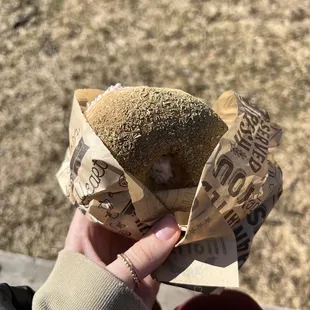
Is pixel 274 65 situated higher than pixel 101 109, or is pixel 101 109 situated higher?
pixel 101 109

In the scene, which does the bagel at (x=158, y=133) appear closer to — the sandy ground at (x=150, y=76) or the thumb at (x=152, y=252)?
the thumb at (x=152, y=252)

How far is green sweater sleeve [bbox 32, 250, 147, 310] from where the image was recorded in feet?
2.74

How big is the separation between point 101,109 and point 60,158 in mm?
899

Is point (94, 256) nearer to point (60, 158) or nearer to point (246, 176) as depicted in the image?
point (246, 176)

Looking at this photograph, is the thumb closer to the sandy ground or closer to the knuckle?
the knuckle

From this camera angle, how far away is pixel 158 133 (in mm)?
814

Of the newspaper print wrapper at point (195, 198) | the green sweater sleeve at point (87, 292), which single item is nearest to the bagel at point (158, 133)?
the newspaper print wrapper at point (195, 198)

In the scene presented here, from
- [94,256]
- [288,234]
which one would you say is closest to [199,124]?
[94,256]

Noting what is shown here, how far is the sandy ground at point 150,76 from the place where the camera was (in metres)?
1.57

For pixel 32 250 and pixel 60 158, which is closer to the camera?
pixel 32 250

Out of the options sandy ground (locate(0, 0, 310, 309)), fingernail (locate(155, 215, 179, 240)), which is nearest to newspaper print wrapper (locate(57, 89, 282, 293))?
fingernail (locate(155, 215, 179, 240))

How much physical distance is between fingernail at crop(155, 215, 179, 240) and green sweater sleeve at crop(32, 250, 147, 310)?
0.11m

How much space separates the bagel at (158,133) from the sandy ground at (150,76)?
764 mm

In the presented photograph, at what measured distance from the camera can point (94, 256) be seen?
1.10 metres
